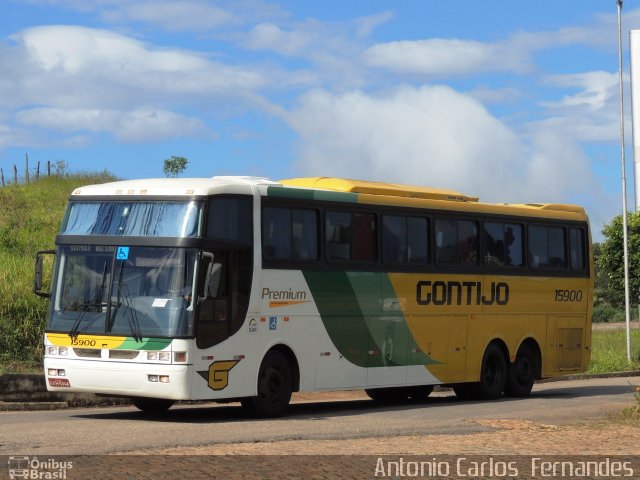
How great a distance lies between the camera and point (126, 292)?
57.6 feet

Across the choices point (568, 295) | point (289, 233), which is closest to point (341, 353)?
point (289, 233)

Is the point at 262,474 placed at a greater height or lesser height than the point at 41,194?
lesser

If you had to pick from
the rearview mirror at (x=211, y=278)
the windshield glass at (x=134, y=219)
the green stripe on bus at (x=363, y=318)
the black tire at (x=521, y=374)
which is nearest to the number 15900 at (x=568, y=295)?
the black tire at (x=521, y=374)

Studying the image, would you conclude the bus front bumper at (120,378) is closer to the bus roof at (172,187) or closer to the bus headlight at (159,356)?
the bus headlight at (159,356)

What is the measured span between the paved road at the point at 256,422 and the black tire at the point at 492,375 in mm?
598

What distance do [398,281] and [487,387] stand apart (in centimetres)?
379

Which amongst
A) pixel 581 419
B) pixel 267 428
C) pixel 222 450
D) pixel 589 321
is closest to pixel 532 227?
pixel 589 321

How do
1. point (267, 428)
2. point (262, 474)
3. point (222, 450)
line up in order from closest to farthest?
point (262, 474), point (222, 450), point (267, 428)

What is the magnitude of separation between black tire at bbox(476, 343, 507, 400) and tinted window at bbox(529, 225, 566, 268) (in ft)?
6.52

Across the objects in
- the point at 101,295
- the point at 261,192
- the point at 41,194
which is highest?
the point at 41,194

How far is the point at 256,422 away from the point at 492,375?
25.9 feet

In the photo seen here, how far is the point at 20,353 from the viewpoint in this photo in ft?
82.6

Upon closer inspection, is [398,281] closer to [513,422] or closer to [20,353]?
[513,422]

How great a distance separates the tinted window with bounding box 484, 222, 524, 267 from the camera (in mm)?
23797
